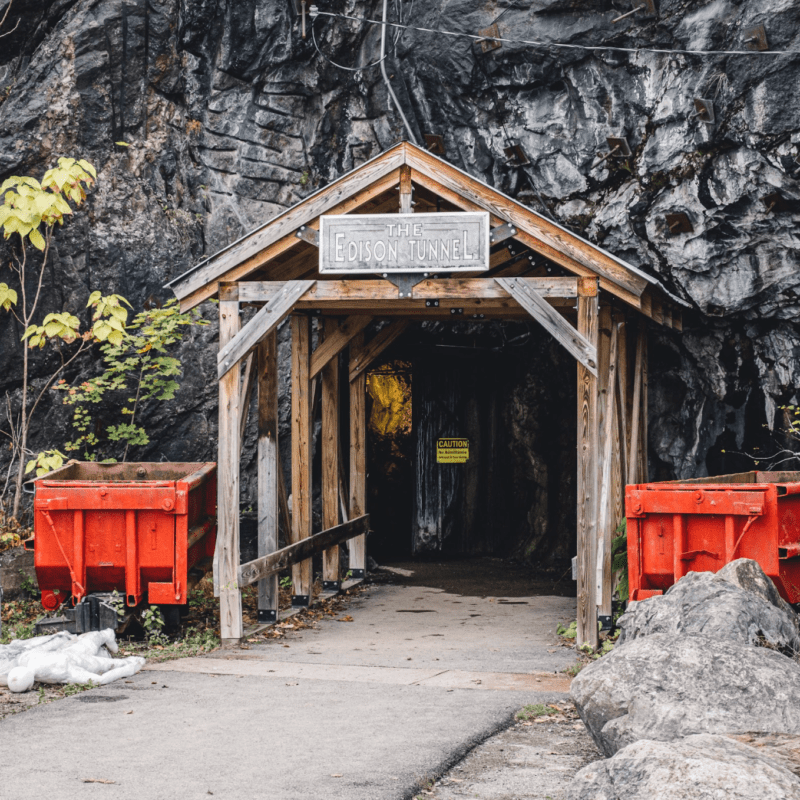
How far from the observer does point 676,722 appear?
4523 millimetres

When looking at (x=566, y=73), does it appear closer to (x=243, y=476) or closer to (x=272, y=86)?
(x=272, y=86)

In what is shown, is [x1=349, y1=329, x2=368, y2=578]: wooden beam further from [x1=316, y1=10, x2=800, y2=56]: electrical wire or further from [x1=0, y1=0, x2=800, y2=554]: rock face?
[x1=316, y1=10, x2=800, y2=56]: electrical wire

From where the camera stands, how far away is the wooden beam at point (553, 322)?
849cm

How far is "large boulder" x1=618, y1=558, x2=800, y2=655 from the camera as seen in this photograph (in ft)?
18.5

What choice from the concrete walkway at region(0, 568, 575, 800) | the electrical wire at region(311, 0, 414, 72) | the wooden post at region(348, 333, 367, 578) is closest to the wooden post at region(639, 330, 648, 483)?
the concrete walkway at region(0, 568, 575, 800)

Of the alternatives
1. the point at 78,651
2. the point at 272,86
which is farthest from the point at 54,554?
the point at 272,86

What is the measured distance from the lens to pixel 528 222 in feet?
28.4

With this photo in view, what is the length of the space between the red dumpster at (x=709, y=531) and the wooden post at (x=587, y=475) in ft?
2.17

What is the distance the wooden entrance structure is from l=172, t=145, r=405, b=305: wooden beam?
0.4 inches

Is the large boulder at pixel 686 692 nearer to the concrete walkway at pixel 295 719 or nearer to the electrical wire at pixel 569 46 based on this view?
the concrete walkway at pixel 295 719

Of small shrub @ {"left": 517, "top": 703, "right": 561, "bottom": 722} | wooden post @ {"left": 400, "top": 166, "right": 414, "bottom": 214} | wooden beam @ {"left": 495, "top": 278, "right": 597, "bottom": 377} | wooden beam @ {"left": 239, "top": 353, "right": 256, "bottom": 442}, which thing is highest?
wooden post @ {"left": 400, "top": 166, "right": 414, "bottom": 214}

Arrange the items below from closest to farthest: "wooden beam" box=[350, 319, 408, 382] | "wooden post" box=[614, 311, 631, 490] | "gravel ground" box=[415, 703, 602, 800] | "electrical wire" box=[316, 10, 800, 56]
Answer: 1. "gravel ground" box=[415, 703, 602, 800]
2. "wooden post" box=[614, 311, 631, 490]
3. "electrical wire" box=[316, 10, 800, 56]
4. "wooden beam" box=[350, 319, 408, 382]

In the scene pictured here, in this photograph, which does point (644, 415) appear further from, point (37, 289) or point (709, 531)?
point (37, 289)

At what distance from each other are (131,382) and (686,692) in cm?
975
